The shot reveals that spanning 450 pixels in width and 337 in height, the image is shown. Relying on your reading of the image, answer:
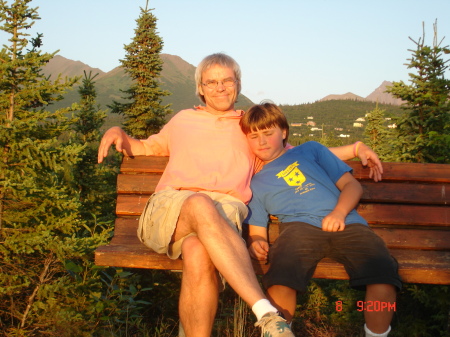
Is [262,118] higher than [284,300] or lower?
higher

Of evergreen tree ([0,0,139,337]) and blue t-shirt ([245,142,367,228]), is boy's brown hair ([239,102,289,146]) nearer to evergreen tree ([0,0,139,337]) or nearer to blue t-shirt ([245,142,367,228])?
blue t-shirt ([245,142,367,228])

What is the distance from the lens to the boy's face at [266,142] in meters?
3.34

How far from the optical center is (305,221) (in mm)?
3070

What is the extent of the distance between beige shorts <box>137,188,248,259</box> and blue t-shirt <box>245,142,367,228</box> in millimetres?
297

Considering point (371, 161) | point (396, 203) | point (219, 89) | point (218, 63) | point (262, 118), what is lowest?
point (396, 203)

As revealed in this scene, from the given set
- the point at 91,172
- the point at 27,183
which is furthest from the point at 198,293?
the point at 91,172

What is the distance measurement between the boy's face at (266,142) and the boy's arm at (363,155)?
52 cm

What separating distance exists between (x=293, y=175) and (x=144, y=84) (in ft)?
31.7

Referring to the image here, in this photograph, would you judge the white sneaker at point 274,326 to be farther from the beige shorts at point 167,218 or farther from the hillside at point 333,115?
the hillside at point 333,115

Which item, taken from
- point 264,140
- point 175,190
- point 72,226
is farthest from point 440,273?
point 72,226

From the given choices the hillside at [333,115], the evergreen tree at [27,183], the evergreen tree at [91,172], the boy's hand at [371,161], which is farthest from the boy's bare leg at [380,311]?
the hillside at [333,115]

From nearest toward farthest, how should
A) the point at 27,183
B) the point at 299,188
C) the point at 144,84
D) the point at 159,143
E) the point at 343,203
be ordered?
1. the point at 343,203
2. the point at 299,188
3. the point at 159,143
4. the point at 27,183
5. the point at 144,84

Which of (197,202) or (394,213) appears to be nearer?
(197,202)

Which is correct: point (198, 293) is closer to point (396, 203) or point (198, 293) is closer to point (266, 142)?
point (266, 142)
